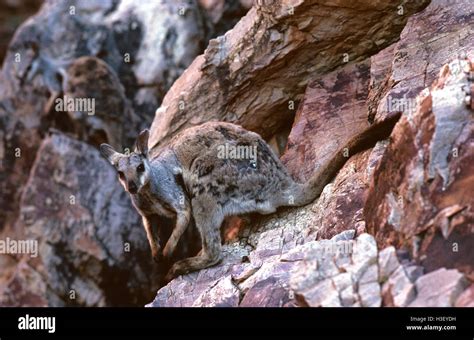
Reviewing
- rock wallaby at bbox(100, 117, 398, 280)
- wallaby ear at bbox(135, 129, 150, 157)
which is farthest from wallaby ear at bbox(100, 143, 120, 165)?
wallaby ear at bbox(135, 129, 150, 157)

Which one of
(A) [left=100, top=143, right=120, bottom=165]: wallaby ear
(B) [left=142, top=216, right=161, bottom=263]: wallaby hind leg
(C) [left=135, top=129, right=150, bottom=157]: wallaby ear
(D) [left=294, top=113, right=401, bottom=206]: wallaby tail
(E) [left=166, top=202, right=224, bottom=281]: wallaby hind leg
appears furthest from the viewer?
(B) [left=142, top=216, right=161, bottom=263]: wallaby hind leg

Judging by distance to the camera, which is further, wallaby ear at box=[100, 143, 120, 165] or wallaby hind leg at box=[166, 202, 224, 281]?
wallaby ear at box=[100, 143, 120, 165]

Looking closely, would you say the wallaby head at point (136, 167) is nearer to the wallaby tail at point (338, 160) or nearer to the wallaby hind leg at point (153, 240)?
the wallaby hind leg at point (153, 240)

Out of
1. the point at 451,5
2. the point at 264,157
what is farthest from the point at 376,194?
the point at 451,5

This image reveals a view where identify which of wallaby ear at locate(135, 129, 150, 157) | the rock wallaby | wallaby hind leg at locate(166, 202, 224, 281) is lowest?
wallaby hind leg at locate(166, 202, 224, 281)

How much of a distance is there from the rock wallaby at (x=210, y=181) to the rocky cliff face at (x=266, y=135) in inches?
6.7

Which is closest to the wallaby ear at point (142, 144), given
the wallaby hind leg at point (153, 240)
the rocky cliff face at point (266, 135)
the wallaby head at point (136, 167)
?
the wallaby head at point (136, 167)

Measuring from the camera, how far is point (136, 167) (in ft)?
27.8

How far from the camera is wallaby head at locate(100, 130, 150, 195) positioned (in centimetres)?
844

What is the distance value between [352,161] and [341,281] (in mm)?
2075

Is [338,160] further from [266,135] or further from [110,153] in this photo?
[110,153]

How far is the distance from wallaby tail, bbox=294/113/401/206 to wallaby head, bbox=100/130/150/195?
139 cm

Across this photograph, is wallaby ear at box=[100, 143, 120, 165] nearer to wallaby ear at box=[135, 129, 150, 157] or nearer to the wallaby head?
the wallaby head

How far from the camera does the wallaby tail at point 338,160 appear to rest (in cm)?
812
